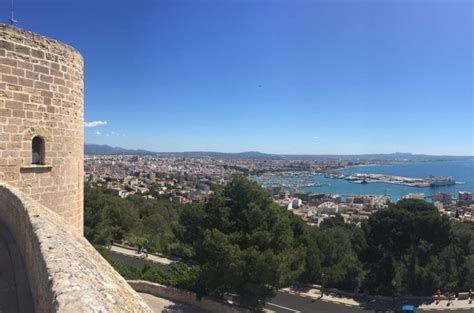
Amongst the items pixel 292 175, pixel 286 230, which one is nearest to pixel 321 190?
pixel 292 175

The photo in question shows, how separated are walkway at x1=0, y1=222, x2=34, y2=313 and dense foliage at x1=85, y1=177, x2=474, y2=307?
8.91 metres

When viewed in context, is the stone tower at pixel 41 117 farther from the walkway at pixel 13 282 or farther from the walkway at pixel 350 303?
the walkway at pixel 350 303

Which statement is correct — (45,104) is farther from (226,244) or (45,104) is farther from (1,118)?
(226,244)

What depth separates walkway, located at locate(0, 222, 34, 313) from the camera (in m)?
3.06

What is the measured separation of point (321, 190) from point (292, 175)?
42.0 metres

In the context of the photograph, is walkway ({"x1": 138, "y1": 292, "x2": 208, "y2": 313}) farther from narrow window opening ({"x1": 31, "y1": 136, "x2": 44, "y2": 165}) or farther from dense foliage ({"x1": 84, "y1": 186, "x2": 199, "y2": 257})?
narrow window opening ({"x1": 31, "y1": 136, "x2": 44, "y2": 165})

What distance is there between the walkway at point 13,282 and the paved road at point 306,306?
12.8m

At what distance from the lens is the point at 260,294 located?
13250mm

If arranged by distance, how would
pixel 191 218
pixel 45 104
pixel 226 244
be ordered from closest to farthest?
pixel 45 104 < pixel 226 244 < pixel 191 218

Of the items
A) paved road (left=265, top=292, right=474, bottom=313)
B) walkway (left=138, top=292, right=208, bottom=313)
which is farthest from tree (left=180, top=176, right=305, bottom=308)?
paved road (left=265, top=292, right=474, bottom=313)

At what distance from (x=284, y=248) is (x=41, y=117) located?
10.1 meters

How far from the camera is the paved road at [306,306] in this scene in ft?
51.1

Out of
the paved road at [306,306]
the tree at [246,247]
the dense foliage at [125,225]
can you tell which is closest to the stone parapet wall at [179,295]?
the tree at [246,247]

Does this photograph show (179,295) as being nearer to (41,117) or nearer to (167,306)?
(167,306)
